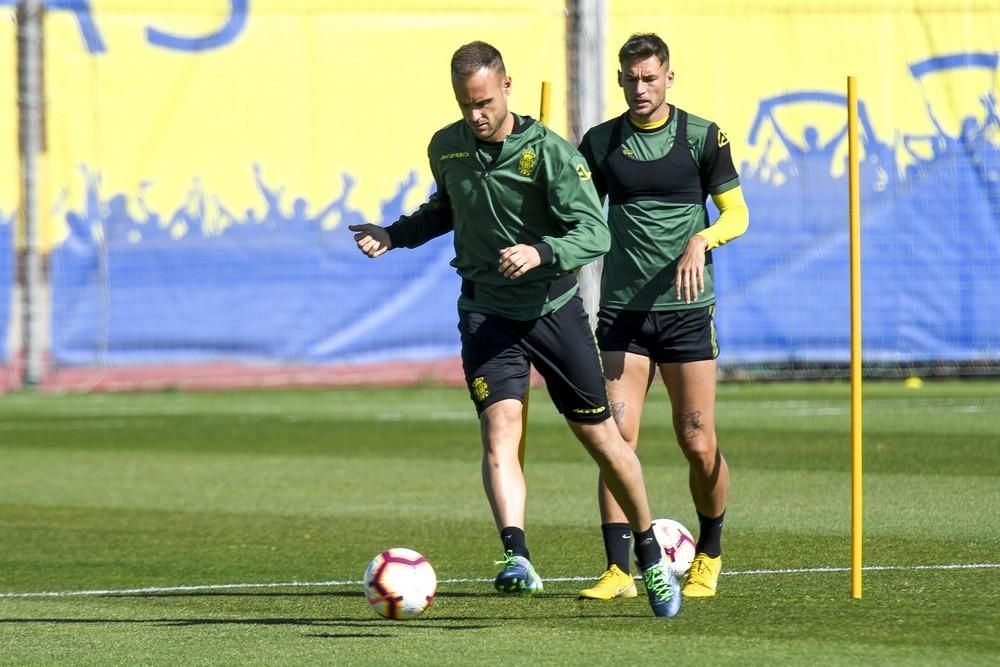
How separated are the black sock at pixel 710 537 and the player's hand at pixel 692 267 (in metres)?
1.04

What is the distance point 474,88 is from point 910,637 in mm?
2451

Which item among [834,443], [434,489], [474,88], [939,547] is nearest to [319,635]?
[474,88]

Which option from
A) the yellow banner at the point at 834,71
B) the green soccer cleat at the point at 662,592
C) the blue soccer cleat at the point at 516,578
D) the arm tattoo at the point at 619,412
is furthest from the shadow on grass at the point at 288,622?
the yellow banner at the point at 834,71

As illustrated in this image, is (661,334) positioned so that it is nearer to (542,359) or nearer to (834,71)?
(542,359)

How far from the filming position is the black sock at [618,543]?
7.75 metres

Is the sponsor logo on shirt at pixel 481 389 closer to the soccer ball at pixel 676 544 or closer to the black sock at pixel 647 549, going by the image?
the black sock at pixel 647 549

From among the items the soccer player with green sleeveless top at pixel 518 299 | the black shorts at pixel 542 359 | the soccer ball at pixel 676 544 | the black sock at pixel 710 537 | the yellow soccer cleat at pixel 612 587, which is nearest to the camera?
the soccer player with green sleeveless top at pixel 518 299

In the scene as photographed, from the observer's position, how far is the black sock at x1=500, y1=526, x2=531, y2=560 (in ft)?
23.2

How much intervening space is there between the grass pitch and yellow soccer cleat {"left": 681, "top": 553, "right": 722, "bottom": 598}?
0.41 ft

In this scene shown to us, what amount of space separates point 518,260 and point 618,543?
63.3 inches

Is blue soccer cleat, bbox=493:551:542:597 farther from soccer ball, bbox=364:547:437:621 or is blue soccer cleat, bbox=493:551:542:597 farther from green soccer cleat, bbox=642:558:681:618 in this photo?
green soccer cleat, bbox=642:558:681:618

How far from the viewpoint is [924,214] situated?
832 inches

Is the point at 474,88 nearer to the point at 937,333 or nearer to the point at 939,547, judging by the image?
the point at 939,547

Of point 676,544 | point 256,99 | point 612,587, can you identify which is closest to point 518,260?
point 612,587
